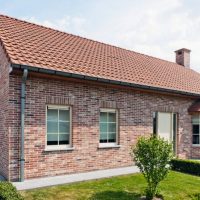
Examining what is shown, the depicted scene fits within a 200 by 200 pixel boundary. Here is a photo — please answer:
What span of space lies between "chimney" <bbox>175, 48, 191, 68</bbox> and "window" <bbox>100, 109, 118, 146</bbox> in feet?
42.5

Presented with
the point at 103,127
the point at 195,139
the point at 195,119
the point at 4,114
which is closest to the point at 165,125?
the point at 195,119

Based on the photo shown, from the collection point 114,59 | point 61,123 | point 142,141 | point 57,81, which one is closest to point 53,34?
point 114,59

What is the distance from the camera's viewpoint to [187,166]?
11.9 metres

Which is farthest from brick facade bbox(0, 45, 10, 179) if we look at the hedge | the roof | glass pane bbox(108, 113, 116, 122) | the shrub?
the hedge

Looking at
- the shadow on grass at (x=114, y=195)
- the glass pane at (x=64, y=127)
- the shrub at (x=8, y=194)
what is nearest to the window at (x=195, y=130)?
the glass pane at (x=64, y=127)

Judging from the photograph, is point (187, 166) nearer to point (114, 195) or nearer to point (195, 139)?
point (195, 139)

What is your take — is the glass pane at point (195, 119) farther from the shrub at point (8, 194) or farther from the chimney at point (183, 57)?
the shrub at point (8, 194)

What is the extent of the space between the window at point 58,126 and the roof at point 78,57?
60.3 inches

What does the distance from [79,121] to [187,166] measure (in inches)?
203

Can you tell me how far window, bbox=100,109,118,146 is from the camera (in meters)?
11.6

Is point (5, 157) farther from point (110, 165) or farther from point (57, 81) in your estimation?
point (110, 165)

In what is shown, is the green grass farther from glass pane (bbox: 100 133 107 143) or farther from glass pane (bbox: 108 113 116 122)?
glass pane (bbox: 108 113 116 122)

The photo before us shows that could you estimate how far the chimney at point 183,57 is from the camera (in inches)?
895

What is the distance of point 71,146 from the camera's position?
1044 centimetres
